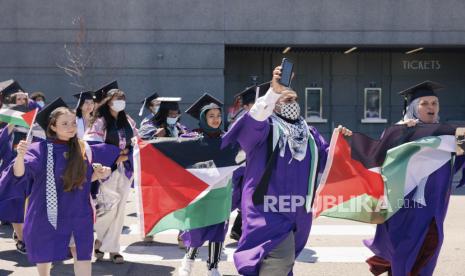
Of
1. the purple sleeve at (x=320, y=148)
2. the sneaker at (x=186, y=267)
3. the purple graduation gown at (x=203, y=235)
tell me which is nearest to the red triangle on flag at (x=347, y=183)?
the purple sleeve at (x=320, y=148)

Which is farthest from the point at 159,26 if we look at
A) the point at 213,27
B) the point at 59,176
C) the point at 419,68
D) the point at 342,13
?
the point at 59,176

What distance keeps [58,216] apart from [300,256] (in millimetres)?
3483

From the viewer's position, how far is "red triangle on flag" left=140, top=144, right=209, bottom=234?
5965 mm

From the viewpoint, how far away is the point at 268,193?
470cm

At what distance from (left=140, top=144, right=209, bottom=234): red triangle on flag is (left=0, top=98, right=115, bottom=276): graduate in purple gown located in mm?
829

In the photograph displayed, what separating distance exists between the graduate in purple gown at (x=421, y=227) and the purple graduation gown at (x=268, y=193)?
97cm

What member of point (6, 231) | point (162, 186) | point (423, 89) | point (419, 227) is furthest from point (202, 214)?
point (6, 231)

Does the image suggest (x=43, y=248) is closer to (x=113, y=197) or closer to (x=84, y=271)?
(x=84, y=271)

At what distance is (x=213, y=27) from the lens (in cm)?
2148

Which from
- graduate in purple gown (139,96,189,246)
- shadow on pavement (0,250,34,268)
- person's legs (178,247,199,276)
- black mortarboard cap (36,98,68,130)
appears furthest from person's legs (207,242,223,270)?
shadow on pavement (0,250,34,268)

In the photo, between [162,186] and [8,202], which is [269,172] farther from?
[8,202]

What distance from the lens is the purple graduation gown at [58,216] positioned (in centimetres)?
506

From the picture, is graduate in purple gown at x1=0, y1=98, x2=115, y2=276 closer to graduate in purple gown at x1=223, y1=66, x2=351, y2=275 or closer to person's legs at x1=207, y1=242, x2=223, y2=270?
graduate in purple gown at x1=223, y1=66, x2=351, y2=275

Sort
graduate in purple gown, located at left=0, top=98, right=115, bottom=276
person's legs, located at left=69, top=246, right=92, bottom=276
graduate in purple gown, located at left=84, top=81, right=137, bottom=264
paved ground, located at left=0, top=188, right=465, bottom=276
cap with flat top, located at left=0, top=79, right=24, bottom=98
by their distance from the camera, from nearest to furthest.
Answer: graduate in purple gown, located at left=0, top=98, right=115, bottom=276 → person's legs, located at left=69, top=246, right=92, bottom=276 → paved ground, located at left=0, top=188, right=465, bottom=276 → graduate in purple gown, located at left=84, top=81, right=137, bottom=264 → cap with flat top, located at left=0, top=79, right=24, bottom=98
